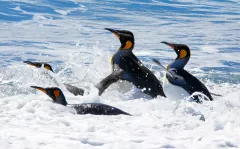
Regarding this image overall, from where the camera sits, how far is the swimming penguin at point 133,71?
774 centimetres

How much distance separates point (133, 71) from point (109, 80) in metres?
0.38

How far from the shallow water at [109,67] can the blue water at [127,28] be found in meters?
0.03

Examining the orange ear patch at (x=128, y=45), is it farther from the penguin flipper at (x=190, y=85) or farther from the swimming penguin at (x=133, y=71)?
the penguin flipper at (x=190, y=85)

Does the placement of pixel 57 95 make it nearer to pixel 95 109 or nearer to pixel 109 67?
pixel 95 109

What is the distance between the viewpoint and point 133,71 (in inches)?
315

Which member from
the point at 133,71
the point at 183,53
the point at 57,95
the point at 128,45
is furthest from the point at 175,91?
the point at 57,95

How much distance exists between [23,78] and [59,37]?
982 cm

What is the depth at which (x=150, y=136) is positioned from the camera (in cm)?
447

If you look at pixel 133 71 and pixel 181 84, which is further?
pixel 133 71

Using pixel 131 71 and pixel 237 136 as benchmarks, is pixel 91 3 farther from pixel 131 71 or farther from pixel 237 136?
pixel 237 136

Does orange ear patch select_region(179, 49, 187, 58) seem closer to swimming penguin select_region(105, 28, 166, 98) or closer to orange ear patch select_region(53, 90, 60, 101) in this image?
swimming penguin select_region(105, 28, 166, 98)

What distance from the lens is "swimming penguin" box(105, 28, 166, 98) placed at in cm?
774

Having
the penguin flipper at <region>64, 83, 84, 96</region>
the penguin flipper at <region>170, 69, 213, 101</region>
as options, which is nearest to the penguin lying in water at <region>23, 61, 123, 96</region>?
the penguin flipper at <region>64, 83, 84, 96</region>

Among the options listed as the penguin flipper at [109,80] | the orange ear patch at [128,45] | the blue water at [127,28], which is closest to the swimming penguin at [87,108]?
the penguin flipper at [109,80]
